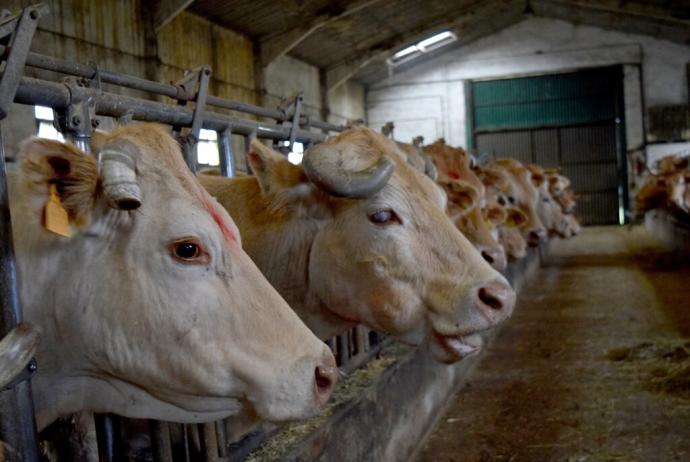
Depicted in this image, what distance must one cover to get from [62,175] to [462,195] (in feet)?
13.6

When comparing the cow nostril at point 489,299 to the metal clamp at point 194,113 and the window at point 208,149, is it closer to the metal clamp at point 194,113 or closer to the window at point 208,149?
the metal clamp at point 194,113

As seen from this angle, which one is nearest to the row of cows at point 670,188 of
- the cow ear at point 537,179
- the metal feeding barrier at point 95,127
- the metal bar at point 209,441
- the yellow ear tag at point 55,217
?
the cow ear at point 537,179

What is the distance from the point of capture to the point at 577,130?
81.6 ft

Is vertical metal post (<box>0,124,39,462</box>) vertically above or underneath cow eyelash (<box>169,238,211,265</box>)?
underneath

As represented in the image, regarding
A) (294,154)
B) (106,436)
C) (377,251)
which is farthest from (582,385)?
(106,436)

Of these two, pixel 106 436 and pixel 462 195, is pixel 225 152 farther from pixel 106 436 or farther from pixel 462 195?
pixel 462 195

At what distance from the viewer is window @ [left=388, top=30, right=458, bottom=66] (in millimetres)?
24109

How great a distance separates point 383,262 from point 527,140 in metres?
23.1

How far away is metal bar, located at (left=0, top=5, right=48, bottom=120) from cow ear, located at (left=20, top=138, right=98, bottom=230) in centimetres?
21

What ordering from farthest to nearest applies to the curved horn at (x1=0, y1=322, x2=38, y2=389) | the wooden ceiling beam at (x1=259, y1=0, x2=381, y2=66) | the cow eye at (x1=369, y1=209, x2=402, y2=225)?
the wooden ceiling beam at (x1=259, y1=0, x2=381, y2=66) → the cow eye at (x1=369, y1=209, x2=402, y2=225) → the curved horn at (x1=0, y1=322, x2=38, y2=389)

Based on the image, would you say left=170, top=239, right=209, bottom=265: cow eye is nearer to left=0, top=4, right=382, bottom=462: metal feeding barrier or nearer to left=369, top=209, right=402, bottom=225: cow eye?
left=0, top=4, right=382, bottom=462: metal feeding barrier

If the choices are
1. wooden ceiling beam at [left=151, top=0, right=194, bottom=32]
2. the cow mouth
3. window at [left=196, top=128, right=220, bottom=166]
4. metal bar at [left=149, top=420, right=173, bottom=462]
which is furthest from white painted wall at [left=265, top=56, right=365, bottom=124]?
metal bar at [left=149, top=420, right=173, bottom=462]

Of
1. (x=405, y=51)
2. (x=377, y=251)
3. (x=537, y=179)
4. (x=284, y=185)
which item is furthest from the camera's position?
(x=405, y=51)

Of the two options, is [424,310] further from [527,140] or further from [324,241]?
[527,140]
